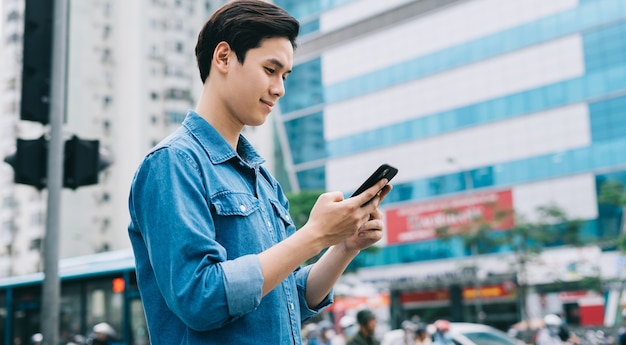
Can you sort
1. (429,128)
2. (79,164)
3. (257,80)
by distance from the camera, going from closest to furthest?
(257,80) → (79,164) → (429,128)

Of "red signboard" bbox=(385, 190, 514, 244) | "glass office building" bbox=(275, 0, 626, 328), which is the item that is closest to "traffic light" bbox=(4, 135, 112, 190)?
"glass office building" bbox=(275, 0, 626, 328)

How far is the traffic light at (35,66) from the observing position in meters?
4.43

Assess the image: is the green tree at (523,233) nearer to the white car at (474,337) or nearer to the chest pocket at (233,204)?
the white car at (474,337)

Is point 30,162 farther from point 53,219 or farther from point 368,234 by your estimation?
point 368,234

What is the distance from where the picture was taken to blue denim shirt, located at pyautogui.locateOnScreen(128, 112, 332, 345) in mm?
1245

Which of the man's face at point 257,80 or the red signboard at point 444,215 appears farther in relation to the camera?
the red signboard at point 444,215

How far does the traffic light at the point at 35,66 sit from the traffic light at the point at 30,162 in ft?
0.50

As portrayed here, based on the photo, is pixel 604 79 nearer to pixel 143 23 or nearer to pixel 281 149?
pixel 281 149

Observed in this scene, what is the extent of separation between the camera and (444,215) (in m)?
41.0

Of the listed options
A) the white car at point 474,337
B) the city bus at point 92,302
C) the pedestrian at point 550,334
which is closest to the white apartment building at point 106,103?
the pedestrian at point 550,334

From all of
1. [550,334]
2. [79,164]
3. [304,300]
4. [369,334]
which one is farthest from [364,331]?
[304,300]

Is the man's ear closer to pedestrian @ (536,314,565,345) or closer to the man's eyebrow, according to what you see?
the man's eyebrow

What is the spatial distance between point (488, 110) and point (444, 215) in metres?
6.34

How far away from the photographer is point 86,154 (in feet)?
15.1
